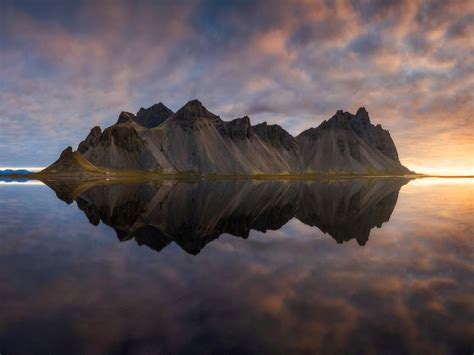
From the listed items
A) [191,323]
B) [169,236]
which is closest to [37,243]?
[169,236]

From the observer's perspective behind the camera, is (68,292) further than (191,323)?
Yes

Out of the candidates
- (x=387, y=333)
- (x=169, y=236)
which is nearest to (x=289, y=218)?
(x=169, y=236)

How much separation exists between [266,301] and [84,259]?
41.4 ft

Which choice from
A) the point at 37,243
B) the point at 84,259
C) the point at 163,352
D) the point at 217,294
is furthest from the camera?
the point at 37,243

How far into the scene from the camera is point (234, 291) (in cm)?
1334

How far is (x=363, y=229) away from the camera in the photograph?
95.1 ft

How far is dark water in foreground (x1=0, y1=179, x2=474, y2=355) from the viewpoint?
9.23 metres

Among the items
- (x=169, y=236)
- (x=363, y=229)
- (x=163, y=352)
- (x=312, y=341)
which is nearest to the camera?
(x=163, y=352)

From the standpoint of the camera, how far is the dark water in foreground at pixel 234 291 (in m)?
9.23

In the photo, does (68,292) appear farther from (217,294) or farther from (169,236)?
(169,236)

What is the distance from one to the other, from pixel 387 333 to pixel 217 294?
672 cm

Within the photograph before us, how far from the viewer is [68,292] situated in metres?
13.2

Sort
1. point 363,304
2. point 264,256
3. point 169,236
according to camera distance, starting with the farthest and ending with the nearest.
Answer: point 169,236
point 264,256
point 363,304

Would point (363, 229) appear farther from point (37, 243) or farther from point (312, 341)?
point (37, 243)
